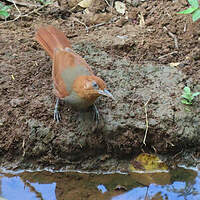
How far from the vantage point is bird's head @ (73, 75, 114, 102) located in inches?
142

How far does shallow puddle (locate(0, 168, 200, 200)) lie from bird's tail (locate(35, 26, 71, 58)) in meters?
1.47

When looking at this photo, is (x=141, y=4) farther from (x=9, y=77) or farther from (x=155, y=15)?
(x=9, y=77)

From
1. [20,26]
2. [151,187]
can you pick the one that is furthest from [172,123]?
[20,26]

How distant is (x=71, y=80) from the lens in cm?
392

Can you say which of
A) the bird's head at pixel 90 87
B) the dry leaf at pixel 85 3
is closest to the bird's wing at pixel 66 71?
the bird's head at pixel 90 87

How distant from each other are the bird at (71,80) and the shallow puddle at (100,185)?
2.14ft

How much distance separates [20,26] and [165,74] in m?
2.28

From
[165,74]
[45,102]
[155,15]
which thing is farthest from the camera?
[155,15]

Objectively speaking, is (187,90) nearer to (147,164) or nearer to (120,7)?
(147,164)

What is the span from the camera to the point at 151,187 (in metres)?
3.82

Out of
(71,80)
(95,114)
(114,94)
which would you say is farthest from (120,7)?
(95,114)

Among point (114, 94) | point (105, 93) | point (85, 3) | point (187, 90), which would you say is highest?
point (85, 3)

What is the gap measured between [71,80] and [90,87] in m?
0.33

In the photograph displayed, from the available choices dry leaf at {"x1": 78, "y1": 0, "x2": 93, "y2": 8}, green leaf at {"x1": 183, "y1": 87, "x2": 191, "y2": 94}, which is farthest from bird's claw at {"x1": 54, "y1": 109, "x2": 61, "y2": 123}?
dry leaf at {"x1": 78, "y1": 0, "x2": 93, "y2": 8}
